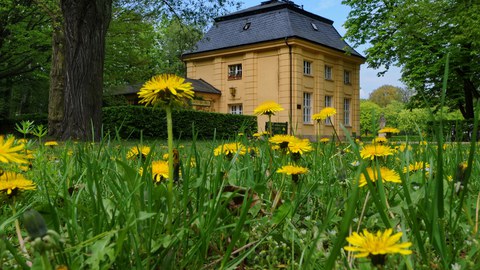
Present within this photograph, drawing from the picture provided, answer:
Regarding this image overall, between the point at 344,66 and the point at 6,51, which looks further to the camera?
the point at 344,66

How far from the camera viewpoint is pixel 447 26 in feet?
Result: 64.0

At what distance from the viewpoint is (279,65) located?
23094 mm

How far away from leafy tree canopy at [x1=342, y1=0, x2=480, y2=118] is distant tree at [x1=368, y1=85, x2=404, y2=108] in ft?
158

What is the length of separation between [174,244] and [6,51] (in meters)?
20.9

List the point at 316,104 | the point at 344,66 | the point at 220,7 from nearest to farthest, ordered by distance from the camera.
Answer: the point at 220,7 → the point at 316,104 → the point at 344,66

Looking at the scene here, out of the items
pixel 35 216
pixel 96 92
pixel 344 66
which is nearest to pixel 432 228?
pixel 35 216

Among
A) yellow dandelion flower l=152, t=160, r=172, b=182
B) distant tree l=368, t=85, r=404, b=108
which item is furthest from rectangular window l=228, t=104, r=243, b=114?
distant tree l=368, t=85, r=404, b=108

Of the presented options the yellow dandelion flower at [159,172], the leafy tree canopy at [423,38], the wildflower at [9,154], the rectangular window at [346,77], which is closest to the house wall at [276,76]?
the rectangular window at [346,77]

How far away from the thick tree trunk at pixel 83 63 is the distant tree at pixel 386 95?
2578 inches

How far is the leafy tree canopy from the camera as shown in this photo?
18484 millimetres

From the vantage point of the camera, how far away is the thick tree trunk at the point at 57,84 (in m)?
11.7

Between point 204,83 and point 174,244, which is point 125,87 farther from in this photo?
point 174,244

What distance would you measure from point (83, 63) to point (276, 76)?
1548cm

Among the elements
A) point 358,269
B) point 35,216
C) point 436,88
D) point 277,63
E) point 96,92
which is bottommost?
point 358,269
